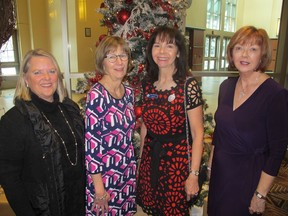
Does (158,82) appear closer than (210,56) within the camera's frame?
Yes

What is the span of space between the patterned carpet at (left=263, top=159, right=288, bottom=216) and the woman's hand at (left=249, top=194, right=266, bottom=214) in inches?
57.1

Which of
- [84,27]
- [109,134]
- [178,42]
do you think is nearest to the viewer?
[109,134]

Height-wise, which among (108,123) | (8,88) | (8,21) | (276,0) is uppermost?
(276,0)

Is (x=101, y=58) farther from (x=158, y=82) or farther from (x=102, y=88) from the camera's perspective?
(x=158, y=82)

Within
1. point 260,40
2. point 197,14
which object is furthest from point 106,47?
point 197,14

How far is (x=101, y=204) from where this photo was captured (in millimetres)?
1583

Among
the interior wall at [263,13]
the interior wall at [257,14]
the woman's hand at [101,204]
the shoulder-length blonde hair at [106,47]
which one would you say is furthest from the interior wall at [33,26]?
the interior wall at [263,13]

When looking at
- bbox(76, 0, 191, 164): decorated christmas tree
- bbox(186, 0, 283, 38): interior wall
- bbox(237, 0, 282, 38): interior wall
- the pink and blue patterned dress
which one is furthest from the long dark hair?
bbox(237, 0, 282, 38): interior wall

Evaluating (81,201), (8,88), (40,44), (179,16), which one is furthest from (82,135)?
(8,88)

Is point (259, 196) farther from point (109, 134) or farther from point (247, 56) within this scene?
point (109, 134)

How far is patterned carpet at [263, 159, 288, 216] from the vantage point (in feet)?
8.91

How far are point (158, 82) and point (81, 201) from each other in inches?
37.2

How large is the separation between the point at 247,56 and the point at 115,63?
0.79 meters

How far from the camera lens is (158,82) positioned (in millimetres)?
1740
